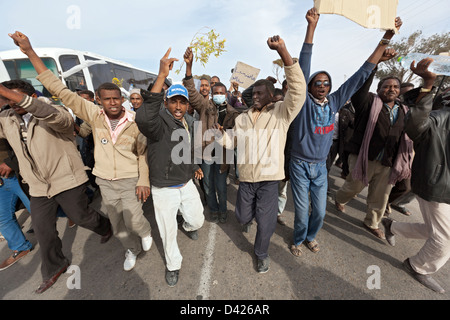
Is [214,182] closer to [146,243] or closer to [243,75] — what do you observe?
[146,243]

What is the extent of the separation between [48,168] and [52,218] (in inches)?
24.3

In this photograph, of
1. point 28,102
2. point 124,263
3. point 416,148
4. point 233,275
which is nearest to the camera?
point 28,102

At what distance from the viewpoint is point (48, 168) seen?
209 cm

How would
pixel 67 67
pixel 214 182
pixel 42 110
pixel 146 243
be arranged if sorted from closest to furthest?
pixel 42 110 < pixel 146 243 < pixel 214 182 < pixel 67 67

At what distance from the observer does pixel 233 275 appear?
226 cm

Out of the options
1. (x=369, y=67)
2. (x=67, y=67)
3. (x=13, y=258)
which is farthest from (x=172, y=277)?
(x=67, y=67)

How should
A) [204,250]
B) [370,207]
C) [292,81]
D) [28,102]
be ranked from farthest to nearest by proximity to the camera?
[370,207] < [204,250] < [292,81] < [28,102]

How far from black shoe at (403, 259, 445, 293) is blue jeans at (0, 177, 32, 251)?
5.16 m

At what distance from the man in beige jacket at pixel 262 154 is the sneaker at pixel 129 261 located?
1.57m

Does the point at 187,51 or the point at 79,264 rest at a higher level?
the point at 187,51

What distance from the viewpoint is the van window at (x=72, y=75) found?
740 centimetres

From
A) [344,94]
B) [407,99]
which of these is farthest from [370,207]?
[344,94]
